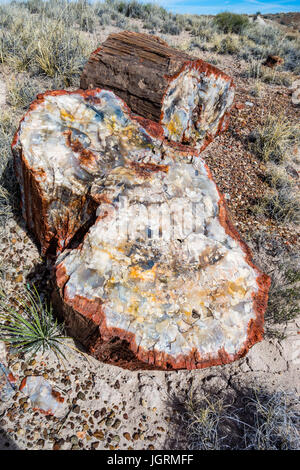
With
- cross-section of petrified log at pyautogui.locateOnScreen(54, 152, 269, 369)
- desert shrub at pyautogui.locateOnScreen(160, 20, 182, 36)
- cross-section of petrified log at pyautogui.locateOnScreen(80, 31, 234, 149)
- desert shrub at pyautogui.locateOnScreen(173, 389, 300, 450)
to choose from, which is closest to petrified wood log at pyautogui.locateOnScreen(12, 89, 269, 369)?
cross-section of petrified log at pyautogui.locateOnScreen(54, 152, 269, 369)

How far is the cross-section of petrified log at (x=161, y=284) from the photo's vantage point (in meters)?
1.64

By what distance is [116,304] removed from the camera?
65.0 inches

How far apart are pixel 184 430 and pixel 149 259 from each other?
109cm

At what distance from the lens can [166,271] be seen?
1.81 m

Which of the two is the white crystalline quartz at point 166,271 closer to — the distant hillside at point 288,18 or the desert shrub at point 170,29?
the desert shrub at point 170,29

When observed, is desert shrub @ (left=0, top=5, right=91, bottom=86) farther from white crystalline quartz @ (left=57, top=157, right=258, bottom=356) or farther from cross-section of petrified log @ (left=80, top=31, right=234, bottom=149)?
white crystalline quartz @ (left=57, top=157, right=258, bottom=356)

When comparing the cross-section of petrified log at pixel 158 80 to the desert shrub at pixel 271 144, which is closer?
the cross-section of petrified log at pixel 158 80

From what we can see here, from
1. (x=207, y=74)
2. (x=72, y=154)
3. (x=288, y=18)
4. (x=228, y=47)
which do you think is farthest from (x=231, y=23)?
(x=288, y=18)

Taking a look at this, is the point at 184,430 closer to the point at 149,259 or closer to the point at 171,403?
the point at 171,403

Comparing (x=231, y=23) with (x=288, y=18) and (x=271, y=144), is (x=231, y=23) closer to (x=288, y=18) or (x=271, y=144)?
(x=271, y=144)

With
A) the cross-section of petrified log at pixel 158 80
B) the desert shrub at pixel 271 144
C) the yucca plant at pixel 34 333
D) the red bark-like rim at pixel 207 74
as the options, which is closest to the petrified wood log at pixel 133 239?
the yucca plant at pixel 34 333

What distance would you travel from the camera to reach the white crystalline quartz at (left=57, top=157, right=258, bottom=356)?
Result: 1.66 metres

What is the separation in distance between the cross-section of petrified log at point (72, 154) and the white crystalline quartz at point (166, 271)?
0.77ft

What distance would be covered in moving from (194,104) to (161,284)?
2.65 m
